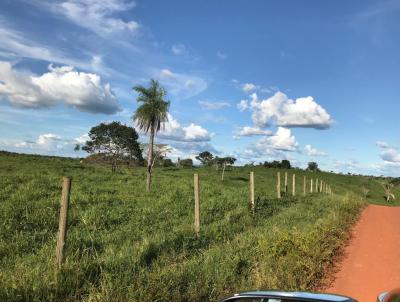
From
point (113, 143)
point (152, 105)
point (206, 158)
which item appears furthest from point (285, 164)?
point (152, 105)

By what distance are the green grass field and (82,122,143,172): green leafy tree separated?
23.7m

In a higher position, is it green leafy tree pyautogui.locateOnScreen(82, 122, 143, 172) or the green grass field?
green leafy tree pyautogui.locateOnScreen(82, 122, 143, 172)

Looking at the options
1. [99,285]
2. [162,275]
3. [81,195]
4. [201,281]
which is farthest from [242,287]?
[81,195]

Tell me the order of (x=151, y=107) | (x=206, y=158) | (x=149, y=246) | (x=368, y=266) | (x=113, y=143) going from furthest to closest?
(x=206, y=158) → (x=113, y=143) → (x=151, y=107) → (x=368, y=266) → (x=149, y=246)

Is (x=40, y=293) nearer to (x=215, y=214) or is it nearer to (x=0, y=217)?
(x=0, y=217)

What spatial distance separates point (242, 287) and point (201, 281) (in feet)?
2.39

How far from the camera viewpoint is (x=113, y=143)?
140 ft

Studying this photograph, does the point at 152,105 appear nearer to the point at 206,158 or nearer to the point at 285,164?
the point at 206,158

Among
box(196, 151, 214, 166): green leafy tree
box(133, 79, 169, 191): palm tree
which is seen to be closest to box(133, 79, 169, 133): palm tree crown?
box(133, 79, 169, 191): palm tree

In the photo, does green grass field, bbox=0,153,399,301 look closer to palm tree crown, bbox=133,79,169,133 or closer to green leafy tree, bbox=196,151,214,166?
palm tree crown, bbox=133,79,169,133

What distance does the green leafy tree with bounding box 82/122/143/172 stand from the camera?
4256cm

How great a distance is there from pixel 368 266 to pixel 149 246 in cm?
549

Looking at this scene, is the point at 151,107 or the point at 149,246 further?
the point at 151,107

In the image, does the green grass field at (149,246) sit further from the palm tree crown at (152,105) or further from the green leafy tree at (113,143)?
the green leafy tree at (113,143)
